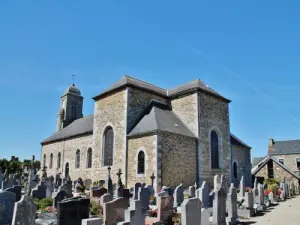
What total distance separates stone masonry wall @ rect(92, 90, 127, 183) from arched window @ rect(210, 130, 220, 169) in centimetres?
711

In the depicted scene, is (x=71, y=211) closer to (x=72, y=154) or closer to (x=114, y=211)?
(x=114, y=211)

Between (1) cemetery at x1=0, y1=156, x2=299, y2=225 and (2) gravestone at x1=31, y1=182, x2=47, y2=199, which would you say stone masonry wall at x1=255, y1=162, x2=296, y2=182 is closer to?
(1) cemetery at x1=0, y1=156, x2=299, y2=225

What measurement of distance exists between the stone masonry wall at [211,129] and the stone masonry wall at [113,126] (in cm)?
577

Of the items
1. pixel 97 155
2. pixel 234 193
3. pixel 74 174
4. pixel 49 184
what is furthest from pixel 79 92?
pixel 234 193

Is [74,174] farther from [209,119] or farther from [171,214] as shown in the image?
[171,214]

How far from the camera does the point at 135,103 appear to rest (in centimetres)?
2017

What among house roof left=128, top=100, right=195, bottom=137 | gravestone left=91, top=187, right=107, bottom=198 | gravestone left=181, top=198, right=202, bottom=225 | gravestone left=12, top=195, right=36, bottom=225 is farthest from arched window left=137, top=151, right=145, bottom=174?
gravestone left=12, top=195, right=36, bottom=225

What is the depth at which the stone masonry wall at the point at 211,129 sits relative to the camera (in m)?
19.8

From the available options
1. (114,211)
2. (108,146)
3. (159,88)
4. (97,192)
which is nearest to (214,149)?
(159,88)

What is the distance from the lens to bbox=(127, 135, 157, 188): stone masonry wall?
1702 centimetres

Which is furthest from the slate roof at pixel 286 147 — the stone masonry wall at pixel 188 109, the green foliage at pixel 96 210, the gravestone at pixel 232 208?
the green foliage at pixel 96 210

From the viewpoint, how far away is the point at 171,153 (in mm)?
17781

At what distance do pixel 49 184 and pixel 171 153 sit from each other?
7788 millimetres

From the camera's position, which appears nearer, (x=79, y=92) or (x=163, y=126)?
(x=163, y=126)
